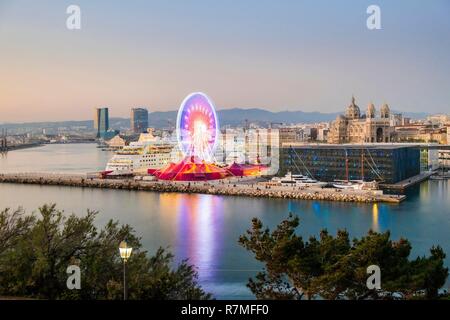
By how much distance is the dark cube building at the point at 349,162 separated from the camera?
25.4 feet

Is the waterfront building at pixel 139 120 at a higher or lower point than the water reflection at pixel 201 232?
higher

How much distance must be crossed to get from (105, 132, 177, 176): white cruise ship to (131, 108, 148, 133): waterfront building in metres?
5.64

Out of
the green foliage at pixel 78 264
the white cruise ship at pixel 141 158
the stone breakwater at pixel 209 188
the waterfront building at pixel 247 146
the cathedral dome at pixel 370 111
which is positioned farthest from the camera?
the cathedral dome at pixel 370 111

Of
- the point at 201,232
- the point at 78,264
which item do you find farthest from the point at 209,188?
the point at 78,264

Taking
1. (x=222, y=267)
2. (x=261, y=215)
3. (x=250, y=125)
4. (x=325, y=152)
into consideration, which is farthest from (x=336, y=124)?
(x=222, y=267)

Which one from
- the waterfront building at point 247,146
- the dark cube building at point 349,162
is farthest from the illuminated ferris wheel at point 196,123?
the waterfront building at point 247,146

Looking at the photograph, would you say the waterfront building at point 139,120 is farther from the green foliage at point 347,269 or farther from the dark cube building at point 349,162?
the green foliage at point 347,269

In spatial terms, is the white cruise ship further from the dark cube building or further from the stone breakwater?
the dark cube building

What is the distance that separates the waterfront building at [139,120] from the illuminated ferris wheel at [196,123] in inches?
324

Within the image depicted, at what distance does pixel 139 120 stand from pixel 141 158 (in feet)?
21.3

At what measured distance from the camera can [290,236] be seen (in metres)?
1.86

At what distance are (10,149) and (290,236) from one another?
66.3ft

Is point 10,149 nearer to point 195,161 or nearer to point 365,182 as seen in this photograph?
point 195,161

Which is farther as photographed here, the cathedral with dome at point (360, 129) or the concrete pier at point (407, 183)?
the cathedral with dome at point (360, 129)
